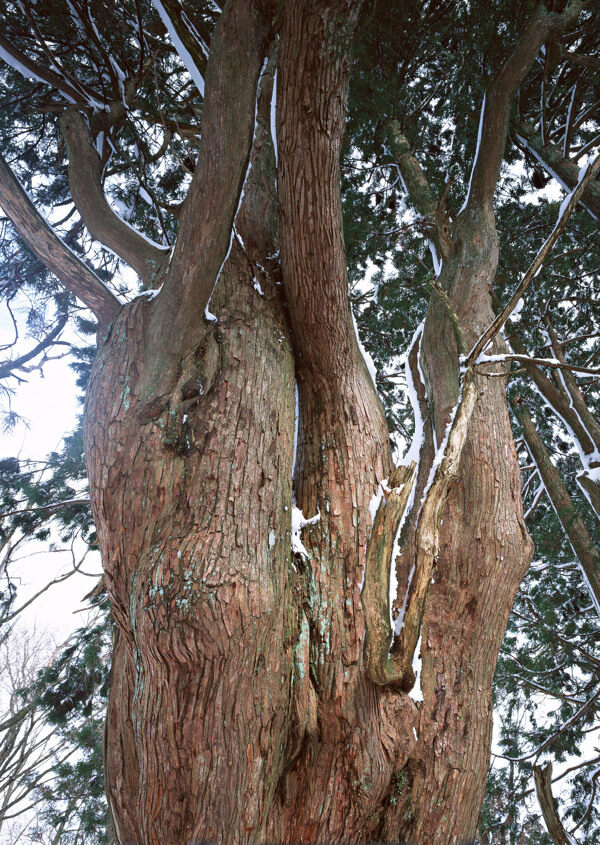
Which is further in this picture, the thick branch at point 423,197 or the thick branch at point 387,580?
the thick branch at point 423,197

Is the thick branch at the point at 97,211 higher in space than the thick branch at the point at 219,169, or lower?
higher

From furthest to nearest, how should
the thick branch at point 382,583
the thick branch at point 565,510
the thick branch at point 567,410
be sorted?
the thick branch at point 565,510 < the thick branch at point 567,410 < the thick branch at point 382,583

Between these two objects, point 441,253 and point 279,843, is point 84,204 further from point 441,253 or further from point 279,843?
point 279,843

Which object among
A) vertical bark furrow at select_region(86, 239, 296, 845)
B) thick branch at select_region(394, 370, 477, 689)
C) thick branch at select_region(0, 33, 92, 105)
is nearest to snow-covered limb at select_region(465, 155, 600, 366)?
thick branch at select_region(394, 370, 477, 689)

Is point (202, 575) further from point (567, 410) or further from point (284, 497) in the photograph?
point (567, 410)

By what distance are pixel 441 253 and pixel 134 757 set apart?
2664mm

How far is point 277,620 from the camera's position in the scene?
158cm

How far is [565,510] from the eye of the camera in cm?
435

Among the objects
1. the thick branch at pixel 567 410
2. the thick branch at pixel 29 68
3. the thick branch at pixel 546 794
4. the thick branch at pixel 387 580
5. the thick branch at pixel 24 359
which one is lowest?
the thick branch at pixel 546 794

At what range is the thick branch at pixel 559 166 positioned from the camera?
3.56m

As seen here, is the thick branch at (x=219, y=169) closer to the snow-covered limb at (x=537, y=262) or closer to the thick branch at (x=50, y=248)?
the thick branch at (x=50, y=248)

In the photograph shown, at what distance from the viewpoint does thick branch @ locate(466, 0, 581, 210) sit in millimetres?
2994

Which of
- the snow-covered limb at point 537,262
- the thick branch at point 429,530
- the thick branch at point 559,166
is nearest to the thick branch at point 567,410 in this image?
the thick branch at point 559,166

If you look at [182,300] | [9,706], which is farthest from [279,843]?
[9,706]
